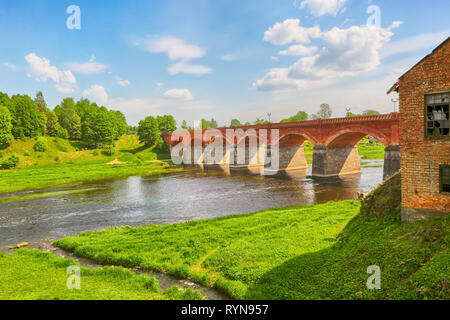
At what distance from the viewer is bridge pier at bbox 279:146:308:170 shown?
183ft

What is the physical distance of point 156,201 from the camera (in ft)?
105

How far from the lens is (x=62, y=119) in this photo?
3716 inches

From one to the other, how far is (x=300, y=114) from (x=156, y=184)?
555 feet

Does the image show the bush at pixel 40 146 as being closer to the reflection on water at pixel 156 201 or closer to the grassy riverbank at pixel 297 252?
the reflection on water at pixel 156 201

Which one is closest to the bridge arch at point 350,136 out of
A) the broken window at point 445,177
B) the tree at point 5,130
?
the broken window at point 445,177

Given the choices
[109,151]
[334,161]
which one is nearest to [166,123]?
[109,151]

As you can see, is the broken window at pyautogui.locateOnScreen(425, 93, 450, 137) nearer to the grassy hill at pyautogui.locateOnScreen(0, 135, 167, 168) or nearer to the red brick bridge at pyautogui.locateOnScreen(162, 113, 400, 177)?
the red brick bridge at pyautogui.locateOnScreen(162, 113, 400, 177)

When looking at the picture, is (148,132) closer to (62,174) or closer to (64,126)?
(64,126)

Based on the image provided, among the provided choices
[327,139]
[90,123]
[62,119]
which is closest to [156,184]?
[327,139]

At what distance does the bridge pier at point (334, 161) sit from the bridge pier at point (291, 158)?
10.3 metres

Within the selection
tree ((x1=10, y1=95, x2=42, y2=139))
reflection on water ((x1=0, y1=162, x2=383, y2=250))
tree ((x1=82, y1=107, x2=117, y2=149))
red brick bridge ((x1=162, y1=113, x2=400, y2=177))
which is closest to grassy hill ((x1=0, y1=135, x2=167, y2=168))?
tree ((x1=10, y1=95, x2=42, y2=139))

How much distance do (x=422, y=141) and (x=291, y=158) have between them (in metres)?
44.5
